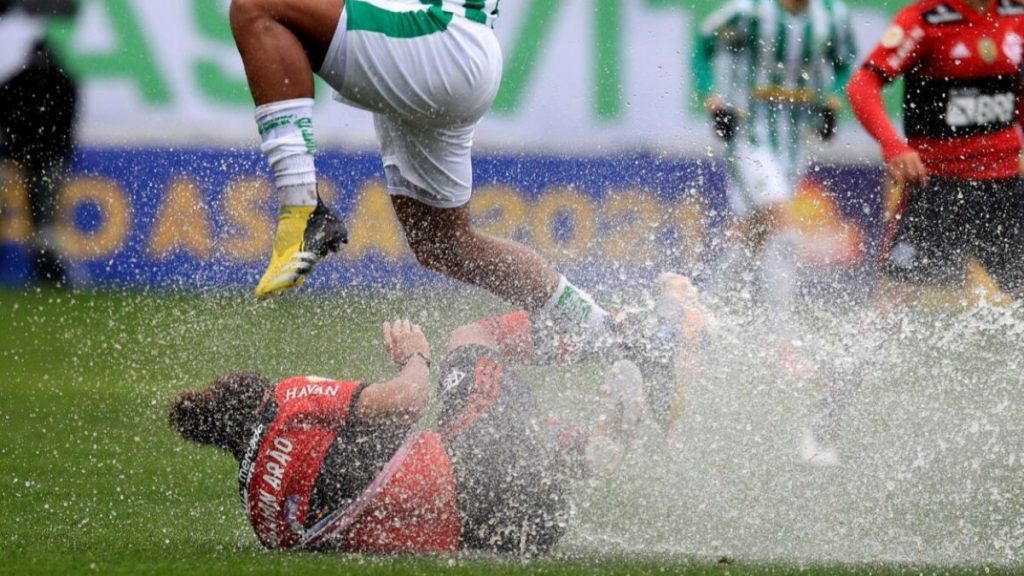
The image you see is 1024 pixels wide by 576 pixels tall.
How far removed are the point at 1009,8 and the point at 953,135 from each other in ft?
1.99

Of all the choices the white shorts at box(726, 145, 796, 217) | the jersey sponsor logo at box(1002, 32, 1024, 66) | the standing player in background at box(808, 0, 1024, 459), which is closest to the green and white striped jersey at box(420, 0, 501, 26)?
the standing player in background at box(808, 0, 1024, 459)

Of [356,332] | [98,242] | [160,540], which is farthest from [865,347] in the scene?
[98,242]

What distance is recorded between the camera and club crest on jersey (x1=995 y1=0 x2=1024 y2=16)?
732 centimetres

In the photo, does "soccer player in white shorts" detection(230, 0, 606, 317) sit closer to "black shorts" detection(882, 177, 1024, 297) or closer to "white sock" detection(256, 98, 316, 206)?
"white sock" detection(256, 98, 316, 206)

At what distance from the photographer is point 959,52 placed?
23.8ft

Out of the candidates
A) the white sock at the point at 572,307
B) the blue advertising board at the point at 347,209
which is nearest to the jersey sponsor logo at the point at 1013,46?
the white sock at the point at 572,307

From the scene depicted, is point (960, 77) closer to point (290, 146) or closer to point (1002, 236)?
point (1002, 236)

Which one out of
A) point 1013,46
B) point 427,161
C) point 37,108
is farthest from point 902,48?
point 37,108

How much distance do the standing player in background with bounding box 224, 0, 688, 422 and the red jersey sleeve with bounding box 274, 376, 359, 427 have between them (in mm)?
405

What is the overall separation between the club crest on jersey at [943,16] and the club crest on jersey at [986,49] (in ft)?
0.48

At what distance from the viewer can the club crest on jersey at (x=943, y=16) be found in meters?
7.21

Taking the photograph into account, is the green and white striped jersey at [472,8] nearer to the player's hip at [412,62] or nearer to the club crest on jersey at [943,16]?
the player's hip at [412,62]

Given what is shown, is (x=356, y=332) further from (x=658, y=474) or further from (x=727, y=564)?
(x=727, y=564)

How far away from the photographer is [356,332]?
985 centimetres
